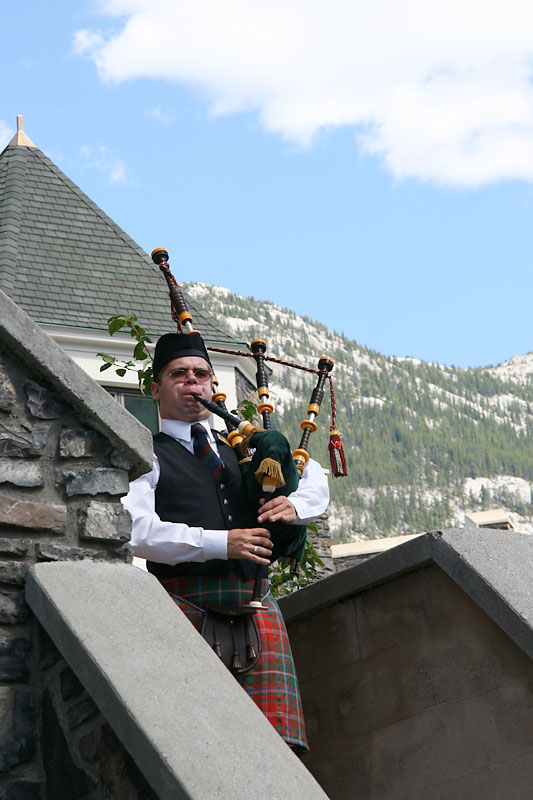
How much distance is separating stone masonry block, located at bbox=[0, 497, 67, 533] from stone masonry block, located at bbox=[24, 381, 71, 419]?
0.93 feet

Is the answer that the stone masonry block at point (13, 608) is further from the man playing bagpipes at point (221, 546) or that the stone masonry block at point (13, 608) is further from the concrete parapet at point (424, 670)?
the concrete parapet at point (424, 670)

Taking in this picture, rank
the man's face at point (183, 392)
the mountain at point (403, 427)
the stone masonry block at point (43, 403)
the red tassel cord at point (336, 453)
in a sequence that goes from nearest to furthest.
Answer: the stone masonry block at point (43, 403) → the man's face at point (183, 392) → the red tassel cord at point (336, 453) → the mountain at point (403, 427)

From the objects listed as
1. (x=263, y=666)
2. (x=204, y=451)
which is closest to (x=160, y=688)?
(x=263, y=666)

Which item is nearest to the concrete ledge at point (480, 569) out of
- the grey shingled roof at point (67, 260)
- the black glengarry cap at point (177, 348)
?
the black glengarry cap at point (177, 348)

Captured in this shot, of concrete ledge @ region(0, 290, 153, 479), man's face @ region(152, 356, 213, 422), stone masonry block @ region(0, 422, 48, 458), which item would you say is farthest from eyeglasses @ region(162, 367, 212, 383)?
stone masonry block @ region(0, 422, 48, 458)

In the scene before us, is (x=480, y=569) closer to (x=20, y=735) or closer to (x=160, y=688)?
(x=160, y=688)

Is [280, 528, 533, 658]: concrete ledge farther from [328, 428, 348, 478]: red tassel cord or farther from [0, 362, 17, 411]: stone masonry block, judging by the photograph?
[0, 362, 17, 411]: stone masonry block

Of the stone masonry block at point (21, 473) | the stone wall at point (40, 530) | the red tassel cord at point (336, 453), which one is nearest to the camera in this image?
the stone wall at point (40, 530)

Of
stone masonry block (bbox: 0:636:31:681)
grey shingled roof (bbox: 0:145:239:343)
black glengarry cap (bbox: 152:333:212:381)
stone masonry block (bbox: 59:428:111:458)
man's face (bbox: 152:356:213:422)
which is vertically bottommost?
stone masonry block (bbox: 0:636:31:681)

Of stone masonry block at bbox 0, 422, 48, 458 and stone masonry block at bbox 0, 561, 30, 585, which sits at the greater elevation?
stone masonry block at bbox 0, 422, 48, 458

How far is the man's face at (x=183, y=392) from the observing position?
13.9ft

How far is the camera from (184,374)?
4.32m

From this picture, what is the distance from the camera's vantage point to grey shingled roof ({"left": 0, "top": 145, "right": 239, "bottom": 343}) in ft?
43.3

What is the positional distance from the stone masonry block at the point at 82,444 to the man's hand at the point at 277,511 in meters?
0.66
